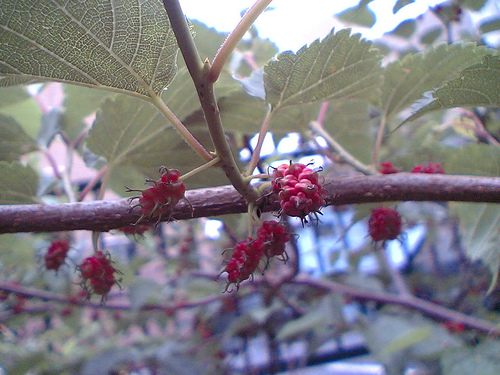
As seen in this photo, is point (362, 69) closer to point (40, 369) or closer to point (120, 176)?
point (120, 176)

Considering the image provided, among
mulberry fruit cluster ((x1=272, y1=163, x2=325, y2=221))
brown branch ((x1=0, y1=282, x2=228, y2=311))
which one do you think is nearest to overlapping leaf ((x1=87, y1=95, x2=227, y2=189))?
mulberry fruit cluster ((x1=272, y1=163, x2=325, y2=221))

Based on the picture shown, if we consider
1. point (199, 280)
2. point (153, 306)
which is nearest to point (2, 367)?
point (153, 306)

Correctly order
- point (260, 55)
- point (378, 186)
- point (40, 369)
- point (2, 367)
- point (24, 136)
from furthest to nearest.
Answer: point (40, 369), point (2, 367), point (260, 55), point (24, 136), point (378, 186)

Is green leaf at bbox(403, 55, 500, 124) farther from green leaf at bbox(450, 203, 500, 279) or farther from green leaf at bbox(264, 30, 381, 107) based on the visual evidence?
green leaf at bbox(450, 203, 500, 279)

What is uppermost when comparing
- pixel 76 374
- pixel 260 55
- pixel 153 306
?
pixel 260 55

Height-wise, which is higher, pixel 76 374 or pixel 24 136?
pixel 24 136

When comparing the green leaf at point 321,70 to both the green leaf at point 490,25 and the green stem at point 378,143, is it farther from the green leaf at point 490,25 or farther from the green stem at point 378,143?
the green leaf at point 490,25
